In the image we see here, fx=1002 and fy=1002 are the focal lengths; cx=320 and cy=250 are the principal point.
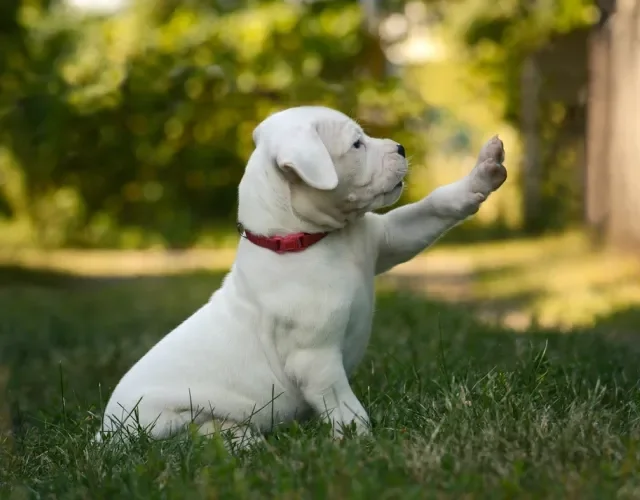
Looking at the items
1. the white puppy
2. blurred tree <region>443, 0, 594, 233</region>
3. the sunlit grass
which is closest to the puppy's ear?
the white puppy

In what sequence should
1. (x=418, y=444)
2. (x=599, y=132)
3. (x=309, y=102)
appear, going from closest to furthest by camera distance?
(x=418, y=444) → (x=309, y=102) → (x=599, y=132)

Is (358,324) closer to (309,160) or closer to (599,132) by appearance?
(309,160)

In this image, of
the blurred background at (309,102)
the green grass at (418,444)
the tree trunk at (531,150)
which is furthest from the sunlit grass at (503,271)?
the green grass at (418,444)

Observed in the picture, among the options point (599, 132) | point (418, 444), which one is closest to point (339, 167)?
point (418, 444)

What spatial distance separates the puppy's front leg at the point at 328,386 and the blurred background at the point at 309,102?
507 centimetres

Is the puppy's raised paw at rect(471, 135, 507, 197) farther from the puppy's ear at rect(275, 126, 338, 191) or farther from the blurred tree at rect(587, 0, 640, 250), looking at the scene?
the blurred tree at rect(587, 0, 640, 250)

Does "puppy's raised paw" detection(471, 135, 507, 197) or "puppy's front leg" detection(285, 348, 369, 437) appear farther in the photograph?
"puppy's raised paw" detection(471, 135, 507, 197)

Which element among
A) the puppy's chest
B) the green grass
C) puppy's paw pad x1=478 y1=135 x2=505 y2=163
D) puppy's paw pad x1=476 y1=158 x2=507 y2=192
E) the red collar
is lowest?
the green grass

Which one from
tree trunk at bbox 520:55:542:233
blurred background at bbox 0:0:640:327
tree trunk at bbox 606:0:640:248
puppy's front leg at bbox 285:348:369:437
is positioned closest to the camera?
puppy's front leg at bbox 285:348:369:437

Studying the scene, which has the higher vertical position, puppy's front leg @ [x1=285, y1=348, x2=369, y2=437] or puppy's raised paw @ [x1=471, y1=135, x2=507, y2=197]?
puppy's raised paw @ [x1=471, y1=135, x2=507, y2=197]

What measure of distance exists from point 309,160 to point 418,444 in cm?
86

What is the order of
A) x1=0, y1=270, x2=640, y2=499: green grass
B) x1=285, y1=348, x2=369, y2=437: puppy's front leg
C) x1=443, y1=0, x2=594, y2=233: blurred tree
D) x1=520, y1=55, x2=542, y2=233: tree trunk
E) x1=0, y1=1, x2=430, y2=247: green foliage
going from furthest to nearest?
1. x1=520, y1=55, x2=542, y2=233: tree trunk
2. x1=443, y1=0, x2=594, y2=233: blurred tree
3. x1=0, y1=1, x2=430, y2=247: green foliage
4. x1=285, y1=348, x2=369, y2=437: puppy's front leg
5. x1=0, y1=270, x2=640, y2=499: green grass

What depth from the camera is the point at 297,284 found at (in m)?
3.04

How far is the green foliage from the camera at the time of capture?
964 cm
